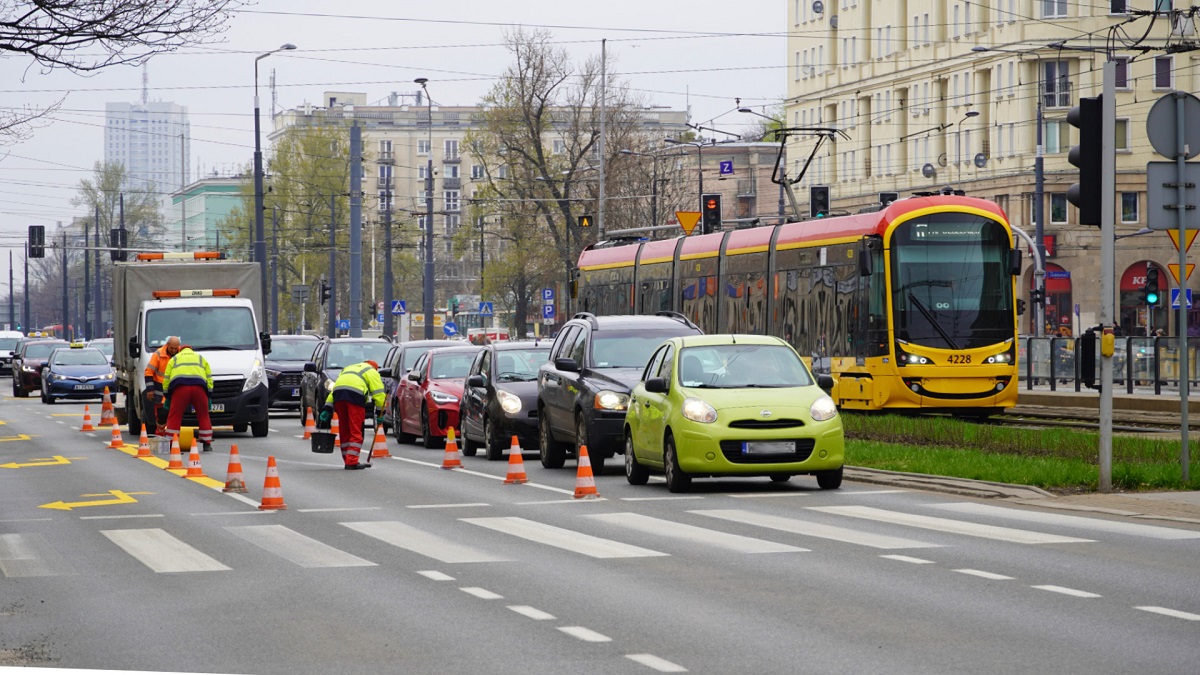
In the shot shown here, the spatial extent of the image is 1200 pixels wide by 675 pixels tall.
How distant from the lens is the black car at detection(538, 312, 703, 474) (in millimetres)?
22062

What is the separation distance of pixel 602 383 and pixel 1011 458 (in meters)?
4.57

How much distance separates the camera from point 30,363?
6269 centimetres

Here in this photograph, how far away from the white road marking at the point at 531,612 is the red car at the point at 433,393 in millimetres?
18513

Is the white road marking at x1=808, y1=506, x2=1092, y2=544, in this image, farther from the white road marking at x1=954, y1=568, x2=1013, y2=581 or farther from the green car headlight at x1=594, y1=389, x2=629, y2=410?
the green car headlight at x1=594, y1=389, x2=629, y2=410

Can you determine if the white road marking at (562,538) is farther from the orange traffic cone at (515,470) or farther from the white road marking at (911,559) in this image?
the orange traffic cone at (515,470)

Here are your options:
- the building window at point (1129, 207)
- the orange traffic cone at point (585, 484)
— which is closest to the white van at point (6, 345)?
the building window at point (1129, 207)

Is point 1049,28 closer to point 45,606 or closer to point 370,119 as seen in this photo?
point 45,606

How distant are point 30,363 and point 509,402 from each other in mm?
40371

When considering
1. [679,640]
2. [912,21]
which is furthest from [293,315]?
[679,640]

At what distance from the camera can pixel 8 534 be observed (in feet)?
52.1

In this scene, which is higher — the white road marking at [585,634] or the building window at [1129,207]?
the building window at [1129,207]

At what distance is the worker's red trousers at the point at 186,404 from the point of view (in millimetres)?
27516

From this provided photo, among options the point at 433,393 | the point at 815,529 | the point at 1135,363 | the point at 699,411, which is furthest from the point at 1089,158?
the point at 1135,363

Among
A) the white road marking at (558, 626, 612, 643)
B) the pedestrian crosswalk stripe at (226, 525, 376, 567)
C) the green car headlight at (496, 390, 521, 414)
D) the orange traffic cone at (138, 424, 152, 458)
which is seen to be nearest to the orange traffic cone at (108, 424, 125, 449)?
the orange traffic cone at (138, 424, 152, 458)
